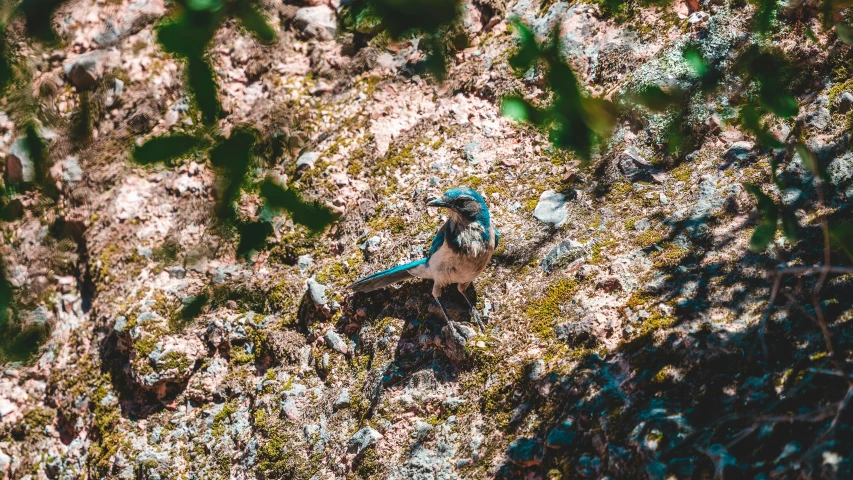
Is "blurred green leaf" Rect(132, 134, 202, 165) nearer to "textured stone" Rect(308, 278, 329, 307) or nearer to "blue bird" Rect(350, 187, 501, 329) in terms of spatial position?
"blue bird" Rect(350, 187, 501, 329)

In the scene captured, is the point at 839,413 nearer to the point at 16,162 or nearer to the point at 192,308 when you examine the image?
the point at 192,308

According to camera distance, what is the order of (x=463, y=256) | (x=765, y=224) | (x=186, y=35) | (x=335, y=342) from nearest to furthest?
1. (x=186, y=35)
2. (x=765, y=224)
3. (x=463, y=256)
4. (x=335, y=342)

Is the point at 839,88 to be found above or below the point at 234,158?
below

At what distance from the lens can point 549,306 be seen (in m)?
4.59

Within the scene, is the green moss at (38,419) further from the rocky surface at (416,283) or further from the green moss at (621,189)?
the green moss at (621,189)

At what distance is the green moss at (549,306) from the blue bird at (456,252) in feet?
1.25

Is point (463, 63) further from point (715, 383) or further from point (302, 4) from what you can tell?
point (715, 383)

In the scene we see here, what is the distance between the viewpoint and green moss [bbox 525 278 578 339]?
14.7ft

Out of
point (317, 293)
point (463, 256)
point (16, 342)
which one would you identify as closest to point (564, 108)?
point (16, 342)

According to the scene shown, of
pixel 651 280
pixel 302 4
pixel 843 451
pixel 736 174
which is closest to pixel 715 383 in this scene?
pixel 843 451

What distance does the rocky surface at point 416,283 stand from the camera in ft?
11.8

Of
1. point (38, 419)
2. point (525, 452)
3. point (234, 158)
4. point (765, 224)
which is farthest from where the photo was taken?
point (38, 419)

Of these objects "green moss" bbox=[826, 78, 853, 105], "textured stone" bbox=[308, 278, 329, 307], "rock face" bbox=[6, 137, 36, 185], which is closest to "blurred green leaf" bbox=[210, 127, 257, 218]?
"textured stone" bbox=[308, 278, 329, 307]

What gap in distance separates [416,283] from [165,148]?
3.52 metres
